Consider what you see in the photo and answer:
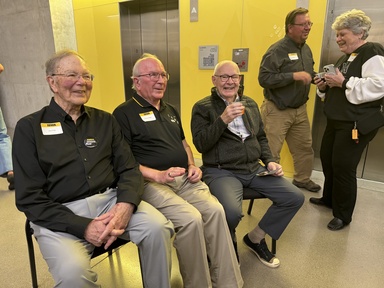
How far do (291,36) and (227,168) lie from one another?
1.65 m

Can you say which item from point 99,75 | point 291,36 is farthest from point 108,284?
point 99,75

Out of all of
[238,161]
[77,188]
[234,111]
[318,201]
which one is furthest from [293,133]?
[77,188]

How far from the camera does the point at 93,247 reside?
1.41 metres

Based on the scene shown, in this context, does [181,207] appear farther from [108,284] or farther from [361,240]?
[361,240]

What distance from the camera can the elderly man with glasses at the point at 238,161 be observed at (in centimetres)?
192

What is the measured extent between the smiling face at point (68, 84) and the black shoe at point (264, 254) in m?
1.59

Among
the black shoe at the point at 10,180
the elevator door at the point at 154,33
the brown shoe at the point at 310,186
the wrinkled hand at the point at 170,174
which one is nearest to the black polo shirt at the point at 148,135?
the wrinkled hand at the point at 170,174

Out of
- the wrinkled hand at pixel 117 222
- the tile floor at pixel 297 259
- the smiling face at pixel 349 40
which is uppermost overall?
the smiling face at pixel 349 40

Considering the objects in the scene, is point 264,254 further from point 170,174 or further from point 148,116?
point 148,116

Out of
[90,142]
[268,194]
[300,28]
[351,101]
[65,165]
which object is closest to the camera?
[65,165]

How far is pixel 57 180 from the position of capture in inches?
56.9

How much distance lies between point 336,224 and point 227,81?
162 centimetres

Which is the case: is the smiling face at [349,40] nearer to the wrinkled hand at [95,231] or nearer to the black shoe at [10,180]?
the wrinkled hand at [95,231]

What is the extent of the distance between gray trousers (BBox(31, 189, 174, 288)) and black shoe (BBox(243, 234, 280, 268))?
86 centimetres
